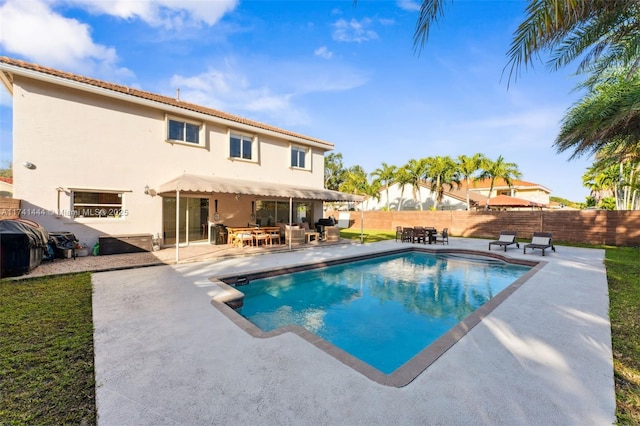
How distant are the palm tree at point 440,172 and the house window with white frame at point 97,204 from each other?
41363 millimetres

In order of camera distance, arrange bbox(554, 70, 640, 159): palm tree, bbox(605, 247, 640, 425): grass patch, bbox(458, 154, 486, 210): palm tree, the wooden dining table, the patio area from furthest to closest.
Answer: bbox(458, 154, 486, 210): palm tree, the wooden dining table, the patio area, bbox(554, 70, 640, 159): palm tree, bbox(605, 247, 640, 425): grass patch

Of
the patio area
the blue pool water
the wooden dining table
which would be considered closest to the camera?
the blue pool water

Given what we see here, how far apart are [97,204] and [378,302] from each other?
15468 mm

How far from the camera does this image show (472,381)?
14.0 ft

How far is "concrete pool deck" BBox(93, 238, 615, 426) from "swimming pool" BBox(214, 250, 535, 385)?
513mm

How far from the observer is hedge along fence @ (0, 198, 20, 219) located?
12.1 meters

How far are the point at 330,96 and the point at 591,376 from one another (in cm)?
2471

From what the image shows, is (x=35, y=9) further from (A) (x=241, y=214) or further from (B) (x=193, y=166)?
(A) (x=241, y=214)

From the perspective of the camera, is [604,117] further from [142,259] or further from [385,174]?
[385,174]

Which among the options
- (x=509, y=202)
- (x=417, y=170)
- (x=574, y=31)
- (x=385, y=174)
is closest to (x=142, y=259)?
(x=574, y=31)

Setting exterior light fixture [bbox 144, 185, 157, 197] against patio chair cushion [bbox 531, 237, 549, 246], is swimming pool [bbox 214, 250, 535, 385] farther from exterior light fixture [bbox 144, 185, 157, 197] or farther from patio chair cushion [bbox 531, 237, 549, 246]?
exterior light fixture [bbox 144, 185, 157, 197]

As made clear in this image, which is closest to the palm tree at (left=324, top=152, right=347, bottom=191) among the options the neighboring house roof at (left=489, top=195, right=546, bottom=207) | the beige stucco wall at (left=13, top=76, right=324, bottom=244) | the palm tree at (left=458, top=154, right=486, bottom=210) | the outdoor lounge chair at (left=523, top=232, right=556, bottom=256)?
the palm tree at (left=458, top=154, right=486, bottom=210)

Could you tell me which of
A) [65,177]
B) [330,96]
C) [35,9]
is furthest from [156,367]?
[330,96]

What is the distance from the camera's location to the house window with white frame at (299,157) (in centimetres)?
2430
